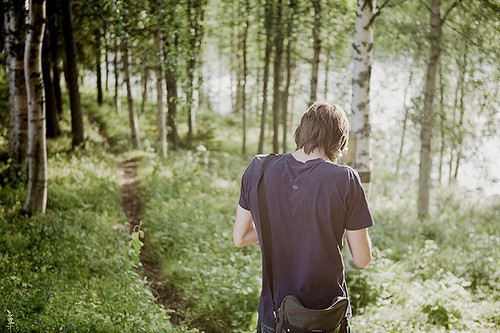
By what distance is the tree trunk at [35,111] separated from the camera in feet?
25.7

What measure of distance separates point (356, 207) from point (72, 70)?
44.7 ft

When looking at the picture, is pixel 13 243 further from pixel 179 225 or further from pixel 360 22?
pixel 360 22

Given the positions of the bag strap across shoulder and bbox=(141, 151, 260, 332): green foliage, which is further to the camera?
bbox=(141, 151, 260, 332): green foliage

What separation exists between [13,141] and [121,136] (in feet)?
27.3

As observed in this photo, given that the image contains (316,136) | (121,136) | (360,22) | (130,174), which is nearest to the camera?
(316,136)

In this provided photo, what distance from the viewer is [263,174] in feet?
9.37

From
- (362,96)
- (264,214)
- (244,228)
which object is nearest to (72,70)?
(362,96)

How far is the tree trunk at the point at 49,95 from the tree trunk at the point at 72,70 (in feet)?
1.96

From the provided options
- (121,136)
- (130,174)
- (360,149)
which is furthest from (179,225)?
(121,136)

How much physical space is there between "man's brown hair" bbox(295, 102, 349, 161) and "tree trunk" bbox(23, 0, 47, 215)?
22.2ft

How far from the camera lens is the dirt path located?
23.6ft

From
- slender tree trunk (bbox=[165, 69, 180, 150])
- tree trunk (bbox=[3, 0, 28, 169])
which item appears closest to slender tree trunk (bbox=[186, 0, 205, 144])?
slender tree trunk (bbox=[165, 69, 180, 150])

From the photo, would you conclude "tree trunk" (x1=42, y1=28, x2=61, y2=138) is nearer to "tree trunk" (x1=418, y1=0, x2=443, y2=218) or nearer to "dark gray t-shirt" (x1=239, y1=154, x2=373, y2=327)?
"tree trunk" (x1=418, y1=0, x2=443, y2=218)

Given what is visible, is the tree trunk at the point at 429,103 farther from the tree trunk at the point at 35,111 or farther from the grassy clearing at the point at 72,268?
the tree trunk at the point at 35,111
